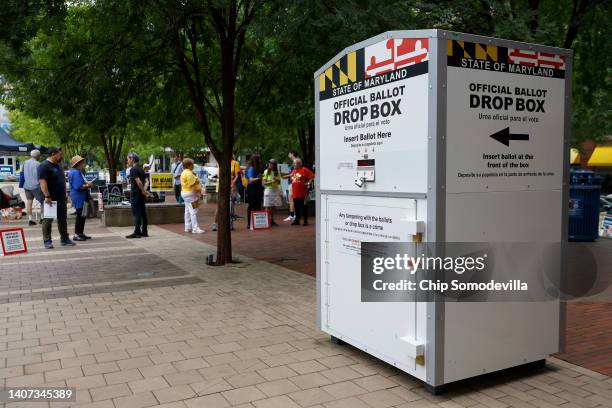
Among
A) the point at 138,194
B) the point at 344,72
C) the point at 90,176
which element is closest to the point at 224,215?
the point at 138,194

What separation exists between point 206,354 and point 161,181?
1531 cm

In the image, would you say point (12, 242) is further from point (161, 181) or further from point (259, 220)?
point (161, 181)

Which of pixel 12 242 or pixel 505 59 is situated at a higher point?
pixel 505 59

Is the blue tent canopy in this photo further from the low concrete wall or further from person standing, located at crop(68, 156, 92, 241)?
person standing, located at crop(68, 156, 92, 241)

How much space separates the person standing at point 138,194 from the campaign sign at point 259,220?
105 inches

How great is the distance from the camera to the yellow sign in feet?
63.2

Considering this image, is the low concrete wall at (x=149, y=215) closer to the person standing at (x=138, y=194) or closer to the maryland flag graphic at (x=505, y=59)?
the person standing at (x=138, y=194)

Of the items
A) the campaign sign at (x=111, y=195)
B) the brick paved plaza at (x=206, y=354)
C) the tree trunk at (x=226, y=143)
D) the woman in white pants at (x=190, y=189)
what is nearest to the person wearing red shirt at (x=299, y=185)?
the woman in white pants at (x=190, y=189)

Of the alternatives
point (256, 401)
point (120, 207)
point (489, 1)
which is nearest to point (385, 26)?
point (489, 1)

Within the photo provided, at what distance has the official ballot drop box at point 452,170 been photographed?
12.4 feet

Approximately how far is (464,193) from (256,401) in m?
2.08

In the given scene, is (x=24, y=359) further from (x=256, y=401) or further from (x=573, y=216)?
(x=573, y=216)

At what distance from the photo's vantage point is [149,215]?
16.2 meters

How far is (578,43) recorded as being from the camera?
436 inches
